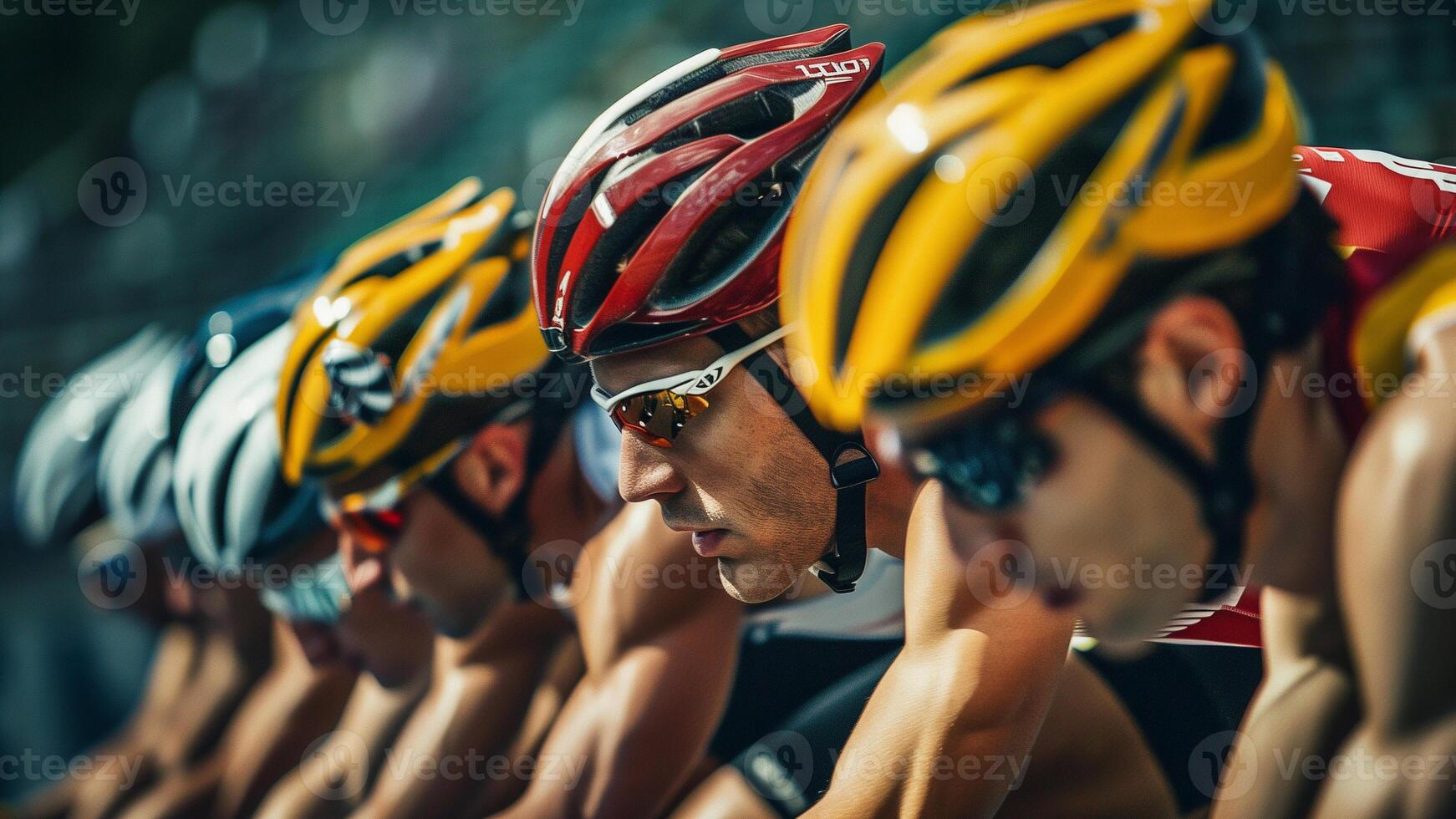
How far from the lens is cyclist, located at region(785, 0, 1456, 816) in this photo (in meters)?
1.78

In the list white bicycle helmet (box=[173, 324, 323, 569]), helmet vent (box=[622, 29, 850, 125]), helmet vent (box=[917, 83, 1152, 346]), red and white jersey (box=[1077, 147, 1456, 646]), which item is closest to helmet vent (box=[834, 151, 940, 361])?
helmet vent (box=[917, 83, 1152, 346])

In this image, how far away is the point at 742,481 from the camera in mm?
2631

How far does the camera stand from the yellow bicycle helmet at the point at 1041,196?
1.78 metres

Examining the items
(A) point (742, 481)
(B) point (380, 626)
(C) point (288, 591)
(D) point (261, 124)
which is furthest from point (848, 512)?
(D) point (261, 124)

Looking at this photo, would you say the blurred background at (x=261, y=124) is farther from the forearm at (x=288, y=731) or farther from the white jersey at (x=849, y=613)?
the white jersey at (x=849, y=613)

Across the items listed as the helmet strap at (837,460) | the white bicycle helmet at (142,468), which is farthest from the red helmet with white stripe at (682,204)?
the white bicycle helmet at (142,468)

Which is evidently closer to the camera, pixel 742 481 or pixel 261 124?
pixel 742 481

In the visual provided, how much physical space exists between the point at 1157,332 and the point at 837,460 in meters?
0.95

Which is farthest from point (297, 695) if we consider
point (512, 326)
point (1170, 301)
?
point (1170, 301)

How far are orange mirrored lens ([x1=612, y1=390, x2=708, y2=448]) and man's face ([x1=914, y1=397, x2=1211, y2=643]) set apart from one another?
885 mm

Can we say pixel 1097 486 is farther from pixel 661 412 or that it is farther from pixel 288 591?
pixel 288 591

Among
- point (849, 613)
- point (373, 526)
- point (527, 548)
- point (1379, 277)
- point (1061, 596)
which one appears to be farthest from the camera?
point (373, 526)

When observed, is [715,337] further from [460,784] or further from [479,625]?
[460,784]

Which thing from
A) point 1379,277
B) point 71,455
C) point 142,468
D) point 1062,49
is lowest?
point 71,455
